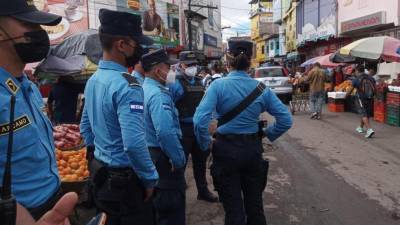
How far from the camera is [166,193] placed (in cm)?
402

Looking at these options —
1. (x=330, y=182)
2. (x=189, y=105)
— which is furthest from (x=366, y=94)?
(x=189, y=105)

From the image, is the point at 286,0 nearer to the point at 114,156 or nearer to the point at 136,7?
the point at 136,7

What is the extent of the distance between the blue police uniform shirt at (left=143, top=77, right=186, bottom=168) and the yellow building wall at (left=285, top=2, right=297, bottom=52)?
116ft

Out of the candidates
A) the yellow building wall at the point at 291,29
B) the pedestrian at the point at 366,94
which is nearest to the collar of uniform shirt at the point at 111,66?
the pedestrian at the point at 366,94

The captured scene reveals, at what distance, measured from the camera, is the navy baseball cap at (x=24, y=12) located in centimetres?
200

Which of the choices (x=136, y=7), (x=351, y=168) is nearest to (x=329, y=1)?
(x=136, y=7)

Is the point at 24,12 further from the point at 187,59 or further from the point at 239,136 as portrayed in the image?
the point at 187,59

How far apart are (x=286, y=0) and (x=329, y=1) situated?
1814 cm

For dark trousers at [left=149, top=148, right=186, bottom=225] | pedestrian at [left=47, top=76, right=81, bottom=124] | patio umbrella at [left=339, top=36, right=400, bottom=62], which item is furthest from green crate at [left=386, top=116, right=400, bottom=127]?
dark trousers at [left=149, top=148, right=186, bottom=225]

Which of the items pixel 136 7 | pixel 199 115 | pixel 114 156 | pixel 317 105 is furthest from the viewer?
pixel 136 7

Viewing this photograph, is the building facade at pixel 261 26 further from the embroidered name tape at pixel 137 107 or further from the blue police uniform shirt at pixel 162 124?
the embroidered name tape at pixel 137 107

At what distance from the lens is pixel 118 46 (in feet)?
10.6

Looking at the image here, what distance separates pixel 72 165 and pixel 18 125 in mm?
3180

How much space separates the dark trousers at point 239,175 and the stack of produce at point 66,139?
8.42ft
